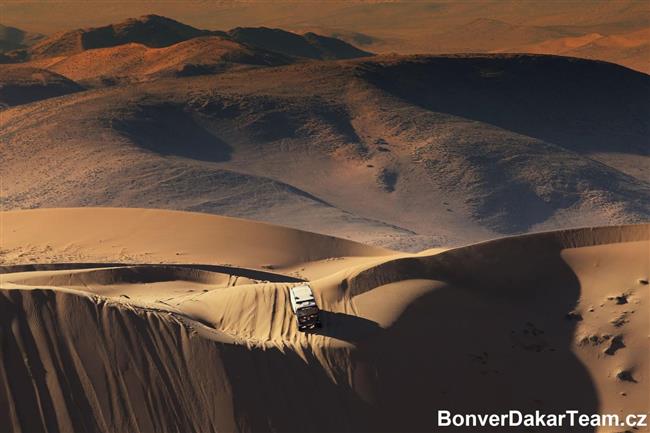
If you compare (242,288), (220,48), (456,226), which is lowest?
(456,226)

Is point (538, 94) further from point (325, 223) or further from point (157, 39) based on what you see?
point (157, 39)

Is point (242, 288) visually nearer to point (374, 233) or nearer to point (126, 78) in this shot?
point (374, 233)

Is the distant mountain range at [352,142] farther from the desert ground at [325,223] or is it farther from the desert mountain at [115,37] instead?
the desert mountain at [115,37]

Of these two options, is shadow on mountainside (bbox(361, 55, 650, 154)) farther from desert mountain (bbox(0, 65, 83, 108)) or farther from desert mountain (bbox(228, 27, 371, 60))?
desert mountain (bbox(228, 27, 371, 60))

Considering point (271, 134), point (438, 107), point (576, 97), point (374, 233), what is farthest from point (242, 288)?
point (576, 97)

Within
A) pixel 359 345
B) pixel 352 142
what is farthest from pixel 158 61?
pixel 359 345

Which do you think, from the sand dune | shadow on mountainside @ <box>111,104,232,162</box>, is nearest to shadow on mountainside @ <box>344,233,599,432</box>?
the sand dune
